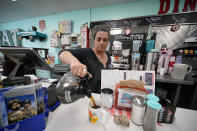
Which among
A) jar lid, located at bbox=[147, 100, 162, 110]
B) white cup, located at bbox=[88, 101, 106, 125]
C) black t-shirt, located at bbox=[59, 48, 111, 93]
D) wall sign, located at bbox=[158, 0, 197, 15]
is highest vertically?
wall sign, located at bbox=[158, 0, 197, 15]

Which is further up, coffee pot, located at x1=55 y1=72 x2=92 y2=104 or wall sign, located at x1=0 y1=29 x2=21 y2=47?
wall sign, located at x1=0 y1=29 x2=21 y2=47

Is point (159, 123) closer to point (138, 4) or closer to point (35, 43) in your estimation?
point (138, 4)

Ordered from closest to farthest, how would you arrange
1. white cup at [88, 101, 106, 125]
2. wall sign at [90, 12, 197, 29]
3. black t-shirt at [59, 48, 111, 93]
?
white cup at [88, 101, 106, 125]
black t-shirt at [59, 48, 111, 93]
wall sign at [90, 12, 197, 29]

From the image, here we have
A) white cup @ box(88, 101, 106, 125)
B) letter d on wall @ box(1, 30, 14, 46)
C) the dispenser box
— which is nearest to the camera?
the dispenser box

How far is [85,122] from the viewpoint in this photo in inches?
16.4

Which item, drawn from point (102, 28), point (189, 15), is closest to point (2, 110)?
point (102, 28)

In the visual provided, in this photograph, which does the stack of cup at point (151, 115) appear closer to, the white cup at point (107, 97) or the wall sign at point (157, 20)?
the white cup at point (107, 97)

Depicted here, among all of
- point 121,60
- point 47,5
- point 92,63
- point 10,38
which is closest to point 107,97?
point 92,63

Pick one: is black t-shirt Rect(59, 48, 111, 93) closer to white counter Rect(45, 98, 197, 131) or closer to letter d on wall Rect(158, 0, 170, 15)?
white counter Rect(45, 98, 197, 131)

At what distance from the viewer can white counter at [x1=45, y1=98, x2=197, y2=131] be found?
38cm

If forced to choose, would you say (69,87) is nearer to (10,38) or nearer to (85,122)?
(85,122)

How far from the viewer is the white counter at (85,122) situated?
38 cm

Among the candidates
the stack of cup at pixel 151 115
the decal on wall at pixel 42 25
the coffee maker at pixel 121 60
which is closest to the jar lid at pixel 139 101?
the stack of cup at pixel 151 115


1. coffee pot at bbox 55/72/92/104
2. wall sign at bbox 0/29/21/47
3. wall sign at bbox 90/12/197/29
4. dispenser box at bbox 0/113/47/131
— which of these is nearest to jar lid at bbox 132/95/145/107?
coffee pot at bbox 55/72/92/104
